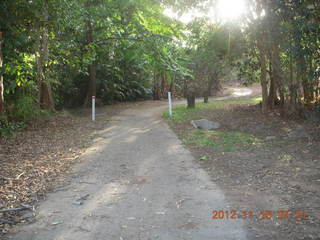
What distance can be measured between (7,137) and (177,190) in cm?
614

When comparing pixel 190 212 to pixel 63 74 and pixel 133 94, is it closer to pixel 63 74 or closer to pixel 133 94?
pixel 63 74

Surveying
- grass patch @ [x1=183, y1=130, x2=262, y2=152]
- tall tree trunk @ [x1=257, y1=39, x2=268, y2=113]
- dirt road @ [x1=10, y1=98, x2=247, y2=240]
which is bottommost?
dirt road @ [x1=10, y1=98, x2=247, y2=240]

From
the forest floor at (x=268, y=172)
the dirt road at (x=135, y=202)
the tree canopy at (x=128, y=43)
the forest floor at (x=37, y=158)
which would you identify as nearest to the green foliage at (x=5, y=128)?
the forest floor at (x=37, y=158)

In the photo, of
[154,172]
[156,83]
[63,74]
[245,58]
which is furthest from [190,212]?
[156,83]

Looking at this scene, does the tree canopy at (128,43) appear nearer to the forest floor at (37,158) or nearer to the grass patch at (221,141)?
the forest floor at (37,158)

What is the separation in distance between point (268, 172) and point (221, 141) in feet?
9.88

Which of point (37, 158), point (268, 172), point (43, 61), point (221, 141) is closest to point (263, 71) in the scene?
point (221, 141)

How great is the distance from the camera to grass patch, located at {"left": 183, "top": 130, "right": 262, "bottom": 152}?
8.23m

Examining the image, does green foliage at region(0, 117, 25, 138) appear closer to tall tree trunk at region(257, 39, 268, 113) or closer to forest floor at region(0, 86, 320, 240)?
→ forest floor at region(0, 86, 320, 240)

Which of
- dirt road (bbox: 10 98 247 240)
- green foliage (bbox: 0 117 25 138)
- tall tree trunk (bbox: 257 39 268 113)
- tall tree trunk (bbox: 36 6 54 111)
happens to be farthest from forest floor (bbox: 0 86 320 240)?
tall tree trunk (bbox: 257 39 268 113)

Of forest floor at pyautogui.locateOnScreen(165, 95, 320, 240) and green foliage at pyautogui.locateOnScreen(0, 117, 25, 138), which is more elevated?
green foliage at pyautogui.locateOnScreen(0, 117, 25, 138)

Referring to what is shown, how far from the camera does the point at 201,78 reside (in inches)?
932

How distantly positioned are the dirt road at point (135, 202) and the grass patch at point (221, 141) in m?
1.00

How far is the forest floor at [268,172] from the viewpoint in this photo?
3.94 m
